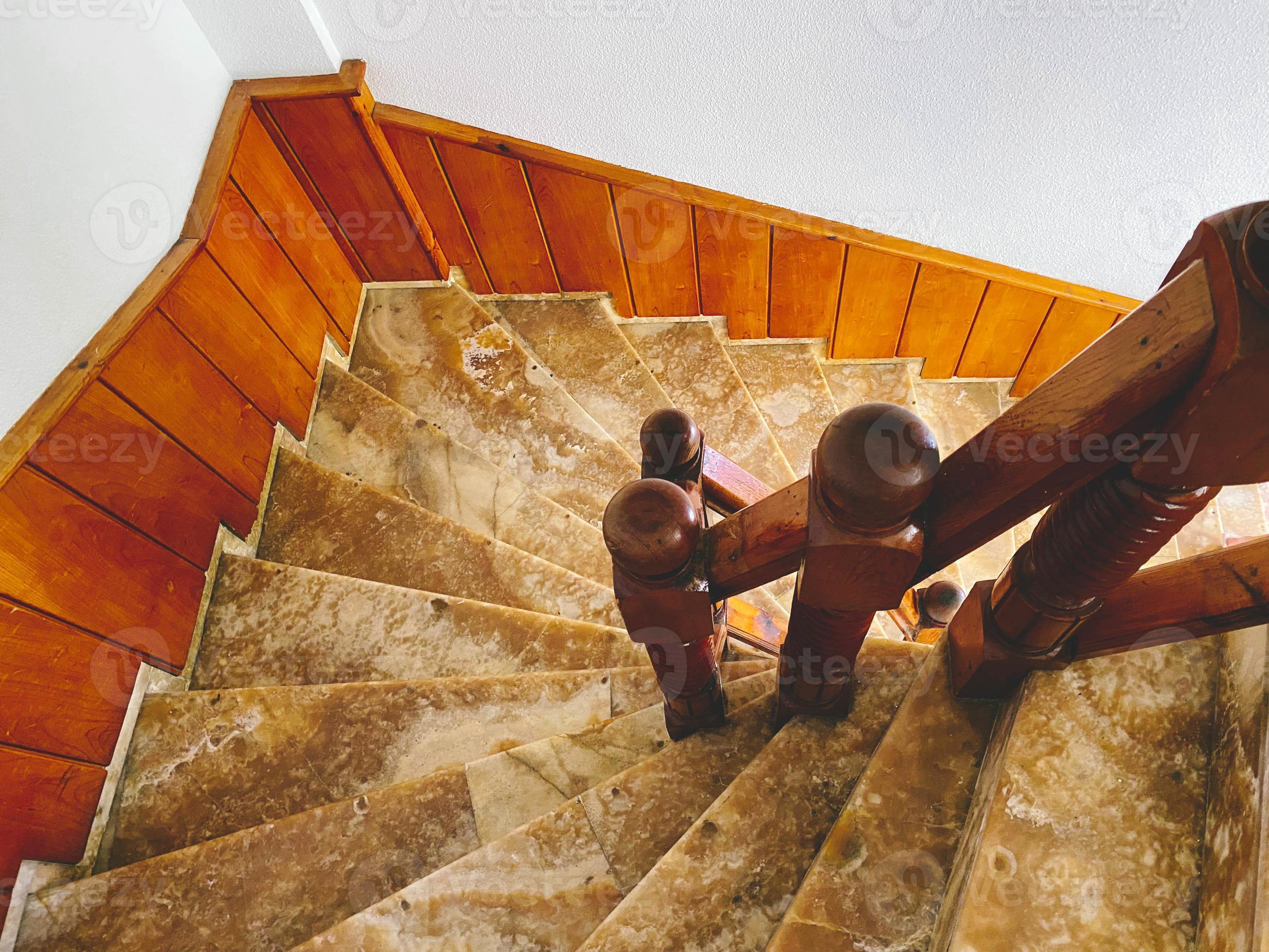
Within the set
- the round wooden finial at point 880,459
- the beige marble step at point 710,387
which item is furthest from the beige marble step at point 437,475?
the round wooden finial at point 880,459

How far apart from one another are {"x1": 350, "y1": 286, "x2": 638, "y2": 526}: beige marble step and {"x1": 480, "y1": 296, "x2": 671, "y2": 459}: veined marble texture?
7 cm

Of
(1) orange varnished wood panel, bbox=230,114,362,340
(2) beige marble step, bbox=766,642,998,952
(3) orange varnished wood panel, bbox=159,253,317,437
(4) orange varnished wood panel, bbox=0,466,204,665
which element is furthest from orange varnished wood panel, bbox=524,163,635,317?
(2) beige marble step, bbox=766,642,998,952

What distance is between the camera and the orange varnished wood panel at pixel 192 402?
164 centimetres

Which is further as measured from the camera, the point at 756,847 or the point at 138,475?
the point at 138,475

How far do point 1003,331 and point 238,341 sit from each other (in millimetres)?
1978

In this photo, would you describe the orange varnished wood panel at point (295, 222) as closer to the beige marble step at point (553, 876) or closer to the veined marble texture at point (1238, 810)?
the beige marble step at point (553, 876)

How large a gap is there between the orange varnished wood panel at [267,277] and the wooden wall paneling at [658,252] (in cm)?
89

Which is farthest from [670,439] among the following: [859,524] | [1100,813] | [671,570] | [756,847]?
[1100,813]

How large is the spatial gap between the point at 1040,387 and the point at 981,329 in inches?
62.5

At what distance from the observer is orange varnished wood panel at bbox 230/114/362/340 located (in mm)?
2004

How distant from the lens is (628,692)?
160 cm

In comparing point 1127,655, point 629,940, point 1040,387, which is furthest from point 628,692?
point 1040,387

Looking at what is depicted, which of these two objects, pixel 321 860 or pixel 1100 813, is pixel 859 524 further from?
pixel 321 860

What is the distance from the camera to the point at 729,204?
6.77 feet
